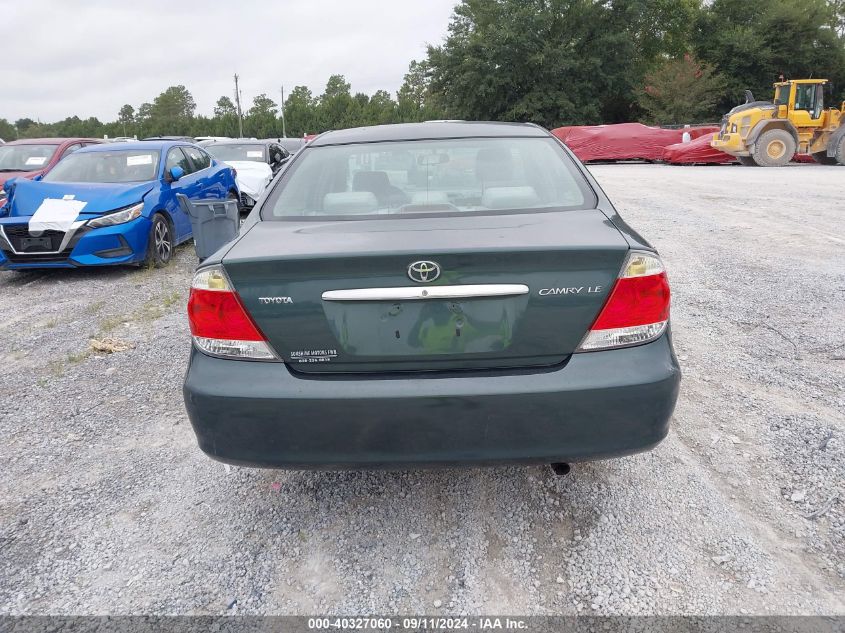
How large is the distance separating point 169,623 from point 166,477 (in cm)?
100

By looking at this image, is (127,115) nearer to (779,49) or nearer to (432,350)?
(779,49)

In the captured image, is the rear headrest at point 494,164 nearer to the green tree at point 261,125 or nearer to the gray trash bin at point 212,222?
the gray trash bin at point 212,222

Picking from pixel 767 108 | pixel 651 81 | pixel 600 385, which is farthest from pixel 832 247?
pixel 651 81

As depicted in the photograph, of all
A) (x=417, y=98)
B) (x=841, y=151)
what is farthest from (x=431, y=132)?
(x=417, y=98)

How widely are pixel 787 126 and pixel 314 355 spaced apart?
2138 centimetres

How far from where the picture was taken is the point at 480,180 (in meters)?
2.89

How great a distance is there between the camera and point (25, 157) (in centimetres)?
984

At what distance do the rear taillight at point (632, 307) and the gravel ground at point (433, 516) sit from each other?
83 centimetres

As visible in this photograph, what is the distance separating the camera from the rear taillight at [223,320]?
2178 millimetres

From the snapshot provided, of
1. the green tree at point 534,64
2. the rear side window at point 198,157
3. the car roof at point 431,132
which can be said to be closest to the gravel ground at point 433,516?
the car roof at point 431,132

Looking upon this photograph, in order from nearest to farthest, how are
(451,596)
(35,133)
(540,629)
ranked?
1. (540,629)
2. (451,596)
3. (35,133)

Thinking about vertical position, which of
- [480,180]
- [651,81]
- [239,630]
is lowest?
[239,630]

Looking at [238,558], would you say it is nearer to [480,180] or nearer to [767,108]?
[480,180]

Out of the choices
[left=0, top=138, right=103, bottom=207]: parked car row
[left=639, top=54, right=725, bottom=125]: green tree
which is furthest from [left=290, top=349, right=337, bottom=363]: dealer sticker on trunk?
[left=639, top=54, right=725, bottom=125]: green tree
